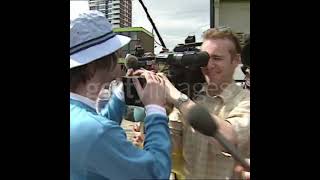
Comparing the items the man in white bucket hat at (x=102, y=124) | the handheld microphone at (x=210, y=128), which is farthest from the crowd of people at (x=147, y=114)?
the handheld microphone at (x=210, y=128)

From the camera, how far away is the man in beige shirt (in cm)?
78

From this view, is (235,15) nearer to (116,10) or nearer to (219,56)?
(219,56)

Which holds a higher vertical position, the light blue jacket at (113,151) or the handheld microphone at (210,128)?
the handheld microphone at (210,128)

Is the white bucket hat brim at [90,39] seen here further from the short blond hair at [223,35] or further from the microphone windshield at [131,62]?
the short blond hair at [223,35]

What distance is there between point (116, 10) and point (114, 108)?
0.22m

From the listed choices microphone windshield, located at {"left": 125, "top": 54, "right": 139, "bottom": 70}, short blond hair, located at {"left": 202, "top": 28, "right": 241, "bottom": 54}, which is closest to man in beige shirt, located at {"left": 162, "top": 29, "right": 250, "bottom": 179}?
short blond hair, located at {"left": 202, "top": 28, "right": 241, "bottom": 54}

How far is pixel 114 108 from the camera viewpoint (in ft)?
3.02

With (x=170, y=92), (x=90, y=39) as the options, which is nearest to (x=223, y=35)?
(x=170, y=92)

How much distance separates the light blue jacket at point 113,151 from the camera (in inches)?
29.3

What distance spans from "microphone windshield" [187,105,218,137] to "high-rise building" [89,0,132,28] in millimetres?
363

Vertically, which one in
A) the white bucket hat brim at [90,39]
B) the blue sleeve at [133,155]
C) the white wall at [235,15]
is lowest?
the blue sleeve at [133,155]

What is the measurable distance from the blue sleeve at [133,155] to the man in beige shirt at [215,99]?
A: 6 cm
